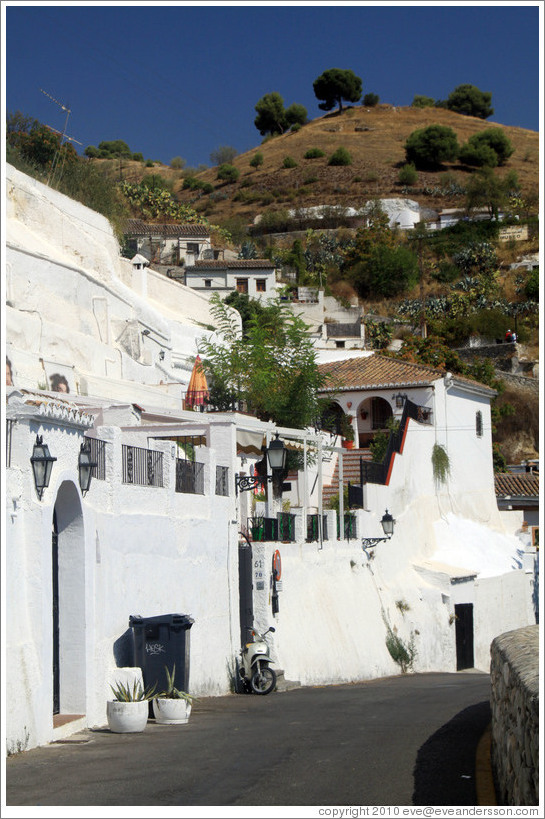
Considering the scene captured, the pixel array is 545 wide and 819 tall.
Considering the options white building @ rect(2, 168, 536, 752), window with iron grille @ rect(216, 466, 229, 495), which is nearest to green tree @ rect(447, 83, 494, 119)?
white building @ rect(2, 168, 536, 752)

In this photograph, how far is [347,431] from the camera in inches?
1382

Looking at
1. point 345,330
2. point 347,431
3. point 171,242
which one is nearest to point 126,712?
point 347,431

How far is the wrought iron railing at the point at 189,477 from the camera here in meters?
16.9

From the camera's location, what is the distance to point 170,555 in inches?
626

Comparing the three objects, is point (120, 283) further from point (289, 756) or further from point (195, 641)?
point (289, 756)

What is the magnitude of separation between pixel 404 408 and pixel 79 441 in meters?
20.2

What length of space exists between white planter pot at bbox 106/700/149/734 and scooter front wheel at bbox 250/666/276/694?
5459mm

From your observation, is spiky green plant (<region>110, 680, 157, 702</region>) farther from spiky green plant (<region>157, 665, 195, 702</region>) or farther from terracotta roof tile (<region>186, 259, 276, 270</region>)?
terracotta roof tile (<region>186, 259, 276, 270</region>)

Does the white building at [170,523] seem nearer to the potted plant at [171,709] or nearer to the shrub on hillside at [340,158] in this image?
the potted plant at [171,709]

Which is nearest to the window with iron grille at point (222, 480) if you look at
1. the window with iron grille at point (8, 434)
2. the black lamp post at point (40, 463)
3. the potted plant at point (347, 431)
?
the black lamp post at point (40, 463)

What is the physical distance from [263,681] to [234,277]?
145 feet

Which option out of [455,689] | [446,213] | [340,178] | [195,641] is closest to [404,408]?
[455,689]

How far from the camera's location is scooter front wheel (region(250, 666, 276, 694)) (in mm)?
17703

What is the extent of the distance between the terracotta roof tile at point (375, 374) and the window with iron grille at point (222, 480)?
15.8 m
